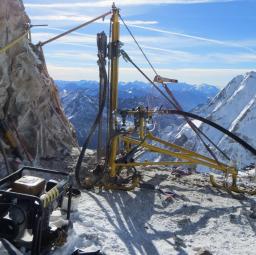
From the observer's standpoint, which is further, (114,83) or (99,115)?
(114,83)

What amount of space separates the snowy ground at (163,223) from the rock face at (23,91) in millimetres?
4971

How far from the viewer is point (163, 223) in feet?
36.0

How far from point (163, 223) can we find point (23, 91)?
7984 millimetres

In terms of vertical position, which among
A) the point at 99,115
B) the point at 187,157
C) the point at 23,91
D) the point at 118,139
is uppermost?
the point at 23,91

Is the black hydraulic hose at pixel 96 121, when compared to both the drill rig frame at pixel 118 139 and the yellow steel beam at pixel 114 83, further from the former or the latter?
the yellow steel beam at pixel 114 83

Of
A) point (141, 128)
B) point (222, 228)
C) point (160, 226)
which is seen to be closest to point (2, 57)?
point (141, 128)

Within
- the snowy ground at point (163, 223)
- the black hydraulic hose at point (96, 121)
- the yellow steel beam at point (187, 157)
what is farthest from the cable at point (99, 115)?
the yellow steel beam at point (187, 157)

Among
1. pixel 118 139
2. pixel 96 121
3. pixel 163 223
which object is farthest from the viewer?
pixel 118 139

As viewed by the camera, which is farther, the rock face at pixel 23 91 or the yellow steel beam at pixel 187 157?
the rock face at pixel 23 91

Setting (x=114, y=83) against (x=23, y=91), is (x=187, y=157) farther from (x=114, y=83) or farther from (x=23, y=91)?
(x=23, y=91)

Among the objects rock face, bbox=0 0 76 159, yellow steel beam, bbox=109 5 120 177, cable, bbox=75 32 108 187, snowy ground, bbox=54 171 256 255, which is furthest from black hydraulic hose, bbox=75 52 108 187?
rock face, bbox=0 0 76 159

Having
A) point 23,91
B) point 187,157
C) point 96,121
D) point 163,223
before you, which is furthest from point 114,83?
point 23,91

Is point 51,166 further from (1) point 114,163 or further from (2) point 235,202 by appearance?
(2) point 235,202

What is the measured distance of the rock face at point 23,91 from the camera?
1556 cm
